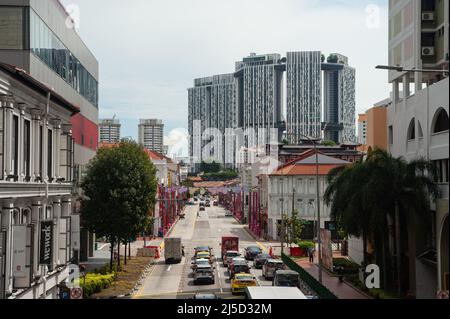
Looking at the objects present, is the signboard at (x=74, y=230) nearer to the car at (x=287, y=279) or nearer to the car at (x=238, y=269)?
the car at (x=287, y=279)

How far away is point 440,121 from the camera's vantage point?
39375 millimetres

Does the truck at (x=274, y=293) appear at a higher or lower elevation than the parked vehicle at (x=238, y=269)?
higher

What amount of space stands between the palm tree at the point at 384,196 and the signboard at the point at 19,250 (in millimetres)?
20315

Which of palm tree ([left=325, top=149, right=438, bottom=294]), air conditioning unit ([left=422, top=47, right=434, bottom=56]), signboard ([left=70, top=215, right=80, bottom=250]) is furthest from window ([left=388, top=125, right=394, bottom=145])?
signboard ([left=70, top=215, right=80, bottom=250])

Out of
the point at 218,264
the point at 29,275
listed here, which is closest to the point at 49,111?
the point at 29,275

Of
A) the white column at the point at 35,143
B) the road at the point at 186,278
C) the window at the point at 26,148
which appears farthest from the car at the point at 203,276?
the window at the point at 26,148

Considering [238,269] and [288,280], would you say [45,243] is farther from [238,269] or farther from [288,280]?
[238,269]

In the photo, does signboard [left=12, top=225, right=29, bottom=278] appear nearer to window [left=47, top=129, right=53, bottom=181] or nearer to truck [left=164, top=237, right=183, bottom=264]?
window [left=47, top=129, right=53, bottom=181]

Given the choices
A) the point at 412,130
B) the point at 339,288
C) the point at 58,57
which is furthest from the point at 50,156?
the point at 412,130

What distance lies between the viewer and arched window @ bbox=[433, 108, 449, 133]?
38.5 metres

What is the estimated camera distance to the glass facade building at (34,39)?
40.0 meters
